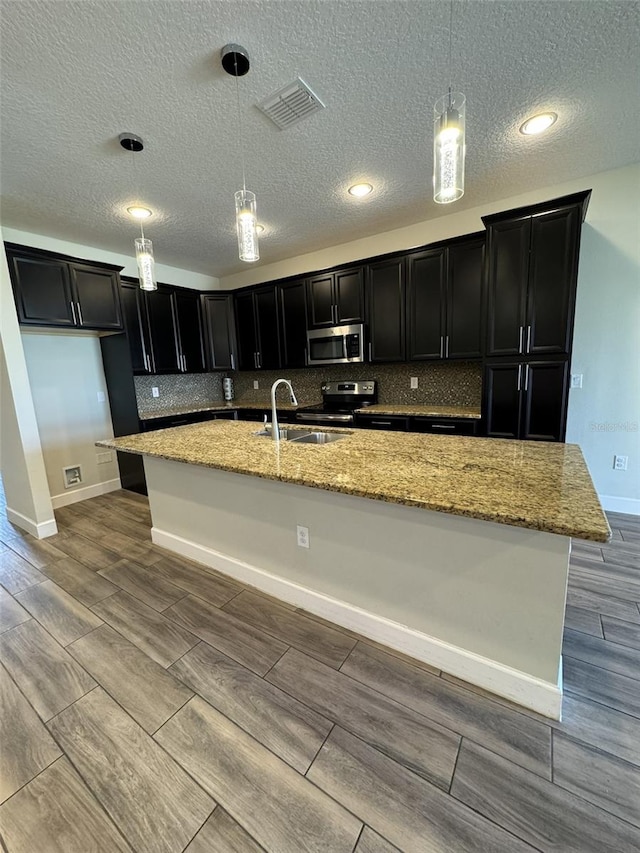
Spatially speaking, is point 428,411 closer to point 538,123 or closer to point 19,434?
point 538,123

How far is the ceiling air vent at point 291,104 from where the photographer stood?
1695 millimetres

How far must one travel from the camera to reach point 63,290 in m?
3.14

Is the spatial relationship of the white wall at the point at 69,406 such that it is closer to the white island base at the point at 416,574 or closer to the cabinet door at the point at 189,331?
the cabinet door at the point at 189,331

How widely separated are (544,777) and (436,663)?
0.46m

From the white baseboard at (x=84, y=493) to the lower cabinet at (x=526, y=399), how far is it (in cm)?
416

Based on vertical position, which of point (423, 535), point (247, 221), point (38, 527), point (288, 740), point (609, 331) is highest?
point (247, 221)

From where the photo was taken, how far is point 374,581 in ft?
5.28

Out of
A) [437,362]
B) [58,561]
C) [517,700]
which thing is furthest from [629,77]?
[58,561]

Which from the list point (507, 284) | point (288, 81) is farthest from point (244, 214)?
point (507, 284)

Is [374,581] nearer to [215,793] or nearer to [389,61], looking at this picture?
[215,793]

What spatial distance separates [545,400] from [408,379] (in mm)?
1430

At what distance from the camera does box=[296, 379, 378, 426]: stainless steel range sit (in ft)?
12.2

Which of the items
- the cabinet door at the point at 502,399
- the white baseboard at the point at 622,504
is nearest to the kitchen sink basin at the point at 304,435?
the cabinet door at the point at 502,399

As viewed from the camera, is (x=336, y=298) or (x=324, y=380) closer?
(x=336, y=298)
